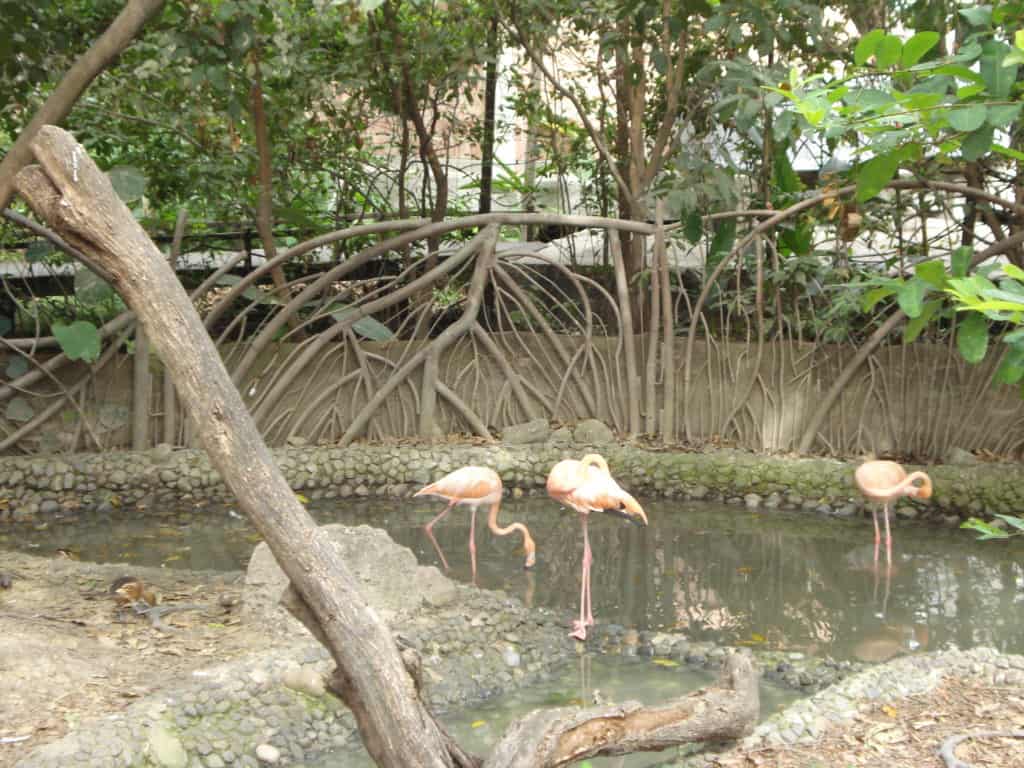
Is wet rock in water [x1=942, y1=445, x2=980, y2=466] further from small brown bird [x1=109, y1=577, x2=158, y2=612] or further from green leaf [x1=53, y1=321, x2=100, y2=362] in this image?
green leaf [x1=53, y1=321, x2=100, y2=362]

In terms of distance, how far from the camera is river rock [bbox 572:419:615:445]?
27.0 ft

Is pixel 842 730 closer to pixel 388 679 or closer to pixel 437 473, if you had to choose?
pixel 388 679

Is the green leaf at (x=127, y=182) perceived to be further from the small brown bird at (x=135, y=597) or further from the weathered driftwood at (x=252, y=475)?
the weathered driftwood at (x=252, y=475)

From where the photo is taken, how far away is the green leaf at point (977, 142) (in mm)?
3539

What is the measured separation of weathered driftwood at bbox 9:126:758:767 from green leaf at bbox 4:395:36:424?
17.9 feet

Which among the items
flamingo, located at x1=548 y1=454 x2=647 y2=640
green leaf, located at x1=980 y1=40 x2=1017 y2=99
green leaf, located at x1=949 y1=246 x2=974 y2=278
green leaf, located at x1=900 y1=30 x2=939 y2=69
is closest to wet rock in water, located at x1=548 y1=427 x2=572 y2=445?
flamingo, located at x1=548 y1=454 x2=647 y2=640

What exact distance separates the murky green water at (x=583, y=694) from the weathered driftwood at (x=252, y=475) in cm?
110

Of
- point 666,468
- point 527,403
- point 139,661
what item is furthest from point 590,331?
point 139,661

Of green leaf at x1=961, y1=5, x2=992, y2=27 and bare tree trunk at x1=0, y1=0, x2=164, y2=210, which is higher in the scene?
bare tree trunk at x1=0, y1=0, x2=164, y2=210

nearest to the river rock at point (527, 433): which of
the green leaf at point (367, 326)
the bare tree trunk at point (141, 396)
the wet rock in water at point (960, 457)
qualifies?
the green leaf at point (367, 326)

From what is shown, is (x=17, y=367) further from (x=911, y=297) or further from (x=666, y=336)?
(x=911, y=297)

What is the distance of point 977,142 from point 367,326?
5.76 m

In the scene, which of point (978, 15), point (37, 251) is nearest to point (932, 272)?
point (978, 15)

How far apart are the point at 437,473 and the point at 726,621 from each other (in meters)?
2.79
